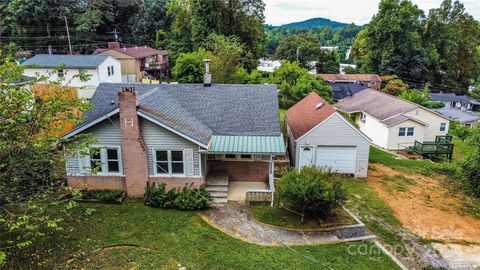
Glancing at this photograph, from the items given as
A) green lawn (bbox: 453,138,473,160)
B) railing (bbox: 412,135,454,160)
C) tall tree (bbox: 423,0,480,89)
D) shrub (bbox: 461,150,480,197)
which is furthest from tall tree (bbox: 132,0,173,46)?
shrub (bbox: 461,150,480,197)

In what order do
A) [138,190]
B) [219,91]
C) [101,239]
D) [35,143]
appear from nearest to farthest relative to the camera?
[35,143] → [101,239] → [138,190] → [219,91]

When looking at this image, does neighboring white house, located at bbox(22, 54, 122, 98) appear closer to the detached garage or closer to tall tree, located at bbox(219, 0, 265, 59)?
tall tree, located at bbox(219, 0, 265, 59)

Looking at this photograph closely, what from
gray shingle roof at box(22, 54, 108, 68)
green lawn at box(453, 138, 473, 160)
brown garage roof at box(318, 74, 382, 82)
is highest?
gray shingle roof at box(22, 54, 108, 68)

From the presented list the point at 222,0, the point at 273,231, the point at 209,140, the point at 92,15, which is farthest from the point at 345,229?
the point at 92,15

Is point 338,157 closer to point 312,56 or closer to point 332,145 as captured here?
point 332,145

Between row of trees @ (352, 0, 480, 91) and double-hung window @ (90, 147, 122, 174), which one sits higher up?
row of trees @ (352, 0, 480, 91)

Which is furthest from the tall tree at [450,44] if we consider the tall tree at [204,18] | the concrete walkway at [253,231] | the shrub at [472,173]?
the concrete walkway at [253,231]

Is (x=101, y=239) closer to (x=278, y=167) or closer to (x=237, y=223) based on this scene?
(x=237, y=223)
